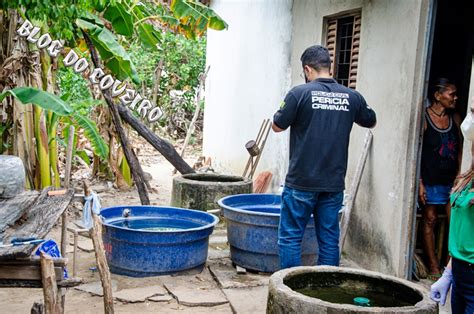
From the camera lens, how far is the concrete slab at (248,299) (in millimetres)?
4809

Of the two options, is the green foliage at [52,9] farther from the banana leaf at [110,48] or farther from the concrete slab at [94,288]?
the concrete slab at [94,288]

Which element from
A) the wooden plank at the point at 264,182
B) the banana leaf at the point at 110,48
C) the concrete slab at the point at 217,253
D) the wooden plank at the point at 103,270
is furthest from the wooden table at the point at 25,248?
the wooden plank at the point at 264,182

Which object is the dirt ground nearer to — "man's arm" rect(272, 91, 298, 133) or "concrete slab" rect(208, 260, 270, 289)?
"concrete slab" rect(208, 260, 270, 289)

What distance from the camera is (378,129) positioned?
586 centimetres

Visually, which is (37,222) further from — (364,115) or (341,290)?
(364,115)

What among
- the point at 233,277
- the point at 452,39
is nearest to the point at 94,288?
the point at 233,277

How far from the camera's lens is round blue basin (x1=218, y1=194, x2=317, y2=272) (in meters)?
5.59

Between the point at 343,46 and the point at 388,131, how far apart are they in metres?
1.83

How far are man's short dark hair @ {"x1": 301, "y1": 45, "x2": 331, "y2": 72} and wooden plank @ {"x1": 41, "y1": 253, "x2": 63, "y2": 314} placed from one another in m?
2.74

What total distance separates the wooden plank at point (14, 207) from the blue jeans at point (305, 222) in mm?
1997

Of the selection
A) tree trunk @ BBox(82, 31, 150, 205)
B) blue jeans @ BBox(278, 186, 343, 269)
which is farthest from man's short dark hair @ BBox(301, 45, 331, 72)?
tree trunk @ BBox(82, 31, 150, 205)

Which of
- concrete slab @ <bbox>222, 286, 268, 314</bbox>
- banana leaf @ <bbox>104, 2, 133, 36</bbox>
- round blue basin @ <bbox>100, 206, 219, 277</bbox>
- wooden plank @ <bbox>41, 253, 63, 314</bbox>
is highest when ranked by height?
banana leaf @ <bbox>104, 2, 133, 36</bbox>

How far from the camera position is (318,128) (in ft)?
14.7

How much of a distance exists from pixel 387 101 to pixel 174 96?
43.6 ft
